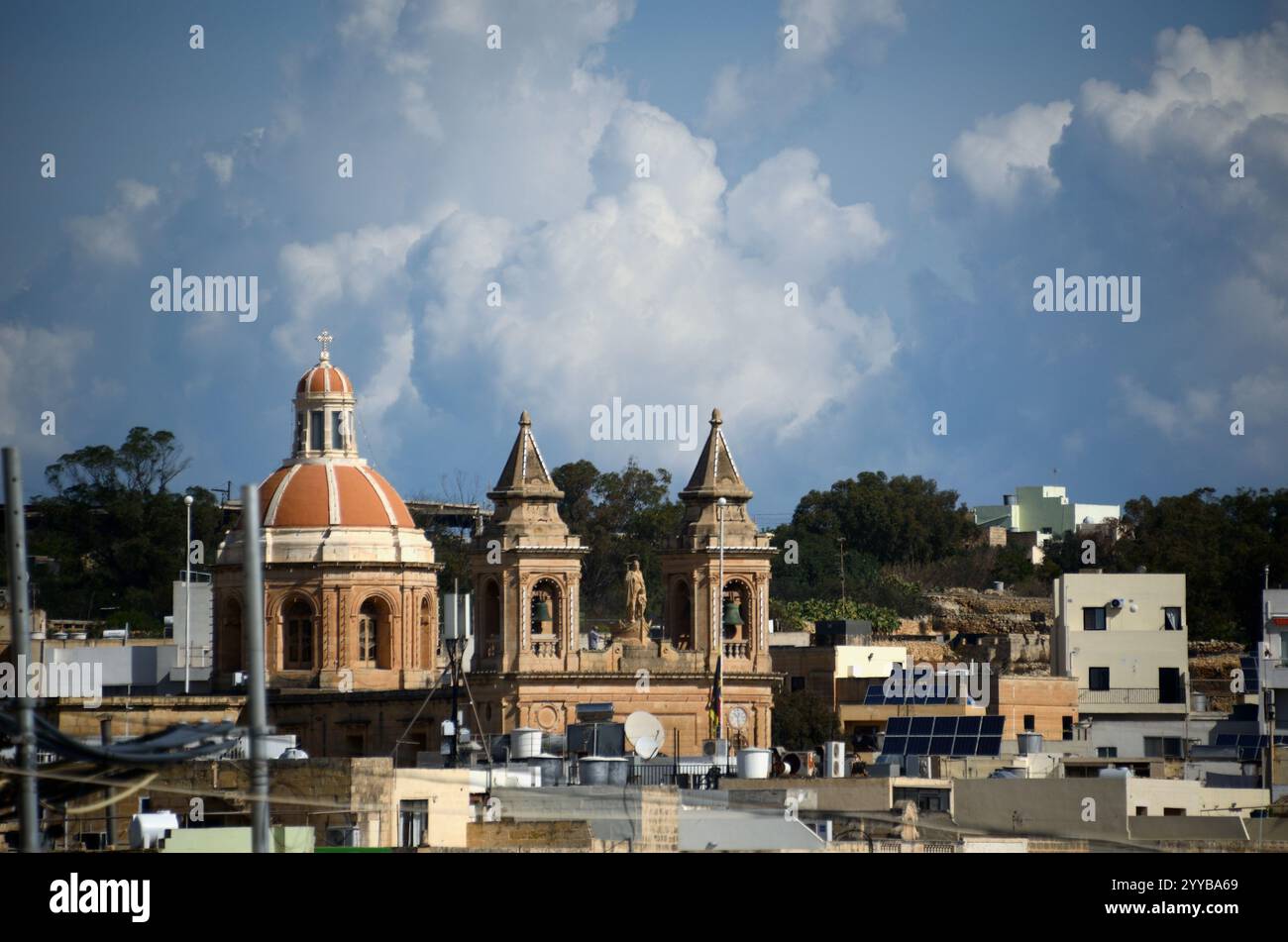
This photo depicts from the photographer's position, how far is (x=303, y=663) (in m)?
89.6

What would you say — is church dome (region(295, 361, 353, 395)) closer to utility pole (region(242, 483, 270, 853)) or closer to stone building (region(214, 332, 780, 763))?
stone building (region(214, 332, 780, 763))

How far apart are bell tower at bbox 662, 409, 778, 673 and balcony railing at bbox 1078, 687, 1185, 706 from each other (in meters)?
9.15

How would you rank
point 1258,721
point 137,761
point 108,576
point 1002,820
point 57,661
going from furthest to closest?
1. point 108,576
2. point 57,661
3. point 1258,721
4. point 1002,820
5. point 137,761

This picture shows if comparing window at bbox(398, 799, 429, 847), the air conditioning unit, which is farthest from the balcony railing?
window at bbox(398, 799, 429, 847)

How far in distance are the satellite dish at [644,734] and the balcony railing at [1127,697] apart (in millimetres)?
34131

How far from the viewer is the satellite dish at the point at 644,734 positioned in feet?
169

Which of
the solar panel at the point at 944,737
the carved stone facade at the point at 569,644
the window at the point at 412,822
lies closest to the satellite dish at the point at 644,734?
the solar panel at the point at 944,737

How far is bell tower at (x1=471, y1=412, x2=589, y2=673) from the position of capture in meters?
81.6

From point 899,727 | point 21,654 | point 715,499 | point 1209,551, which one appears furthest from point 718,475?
point 21,654

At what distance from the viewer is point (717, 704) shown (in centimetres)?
7669

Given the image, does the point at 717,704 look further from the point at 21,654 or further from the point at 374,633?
the point at 21,654

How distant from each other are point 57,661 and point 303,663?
9576 millimetres

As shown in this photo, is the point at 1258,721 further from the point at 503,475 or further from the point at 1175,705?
the point at 503,475
